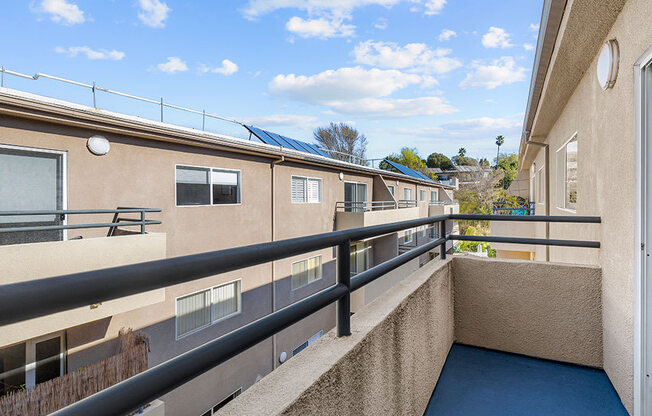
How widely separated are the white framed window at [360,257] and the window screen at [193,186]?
665cm

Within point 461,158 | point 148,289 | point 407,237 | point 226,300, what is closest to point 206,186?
point 226,300

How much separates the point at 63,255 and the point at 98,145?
244cm

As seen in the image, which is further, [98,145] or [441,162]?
[441,162]

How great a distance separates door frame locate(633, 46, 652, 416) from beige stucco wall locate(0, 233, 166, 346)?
5.04 m

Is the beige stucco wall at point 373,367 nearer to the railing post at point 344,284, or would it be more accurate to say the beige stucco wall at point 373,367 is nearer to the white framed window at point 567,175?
the railing post at point 344,284

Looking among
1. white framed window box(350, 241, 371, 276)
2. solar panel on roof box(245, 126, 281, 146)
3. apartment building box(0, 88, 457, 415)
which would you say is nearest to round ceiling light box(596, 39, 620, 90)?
apartment building box(0, 88, 457, 415)

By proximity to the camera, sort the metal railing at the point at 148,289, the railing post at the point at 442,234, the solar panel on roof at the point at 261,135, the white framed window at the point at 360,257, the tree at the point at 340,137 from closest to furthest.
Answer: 1. the metal railing at the point at 148,289
2. the railing post at the point at 442,234
3. the solar panel on roof at the point at 261,135
4. the white framed window at the point at 360,257
5. the tree at the point at 340,137

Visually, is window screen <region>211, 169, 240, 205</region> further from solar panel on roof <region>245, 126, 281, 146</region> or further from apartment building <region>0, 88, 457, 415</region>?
solar panel on roof <region>245, 126, 281, 146</region>

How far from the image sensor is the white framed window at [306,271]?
11.8 metres

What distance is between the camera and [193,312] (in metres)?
8.44

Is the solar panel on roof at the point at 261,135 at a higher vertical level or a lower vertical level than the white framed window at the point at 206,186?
higher

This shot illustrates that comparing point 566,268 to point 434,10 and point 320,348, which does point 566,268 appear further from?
point 434,10

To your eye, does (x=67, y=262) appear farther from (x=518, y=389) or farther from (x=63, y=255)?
(x=518, y=389)

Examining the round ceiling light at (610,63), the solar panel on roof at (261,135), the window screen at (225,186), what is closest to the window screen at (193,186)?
the window screen at (225,186)
